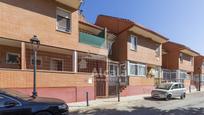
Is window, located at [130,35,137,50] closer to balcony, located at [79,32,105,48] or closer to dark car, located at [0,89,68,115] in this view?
balcony, located at [79,32,105,48]

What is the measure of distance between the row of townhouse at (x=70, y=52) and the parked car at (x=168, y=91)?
326 cm

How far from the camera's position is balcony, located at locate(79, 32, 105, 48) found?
23.6m

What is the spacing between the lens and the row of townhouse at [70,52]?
17.8 metres

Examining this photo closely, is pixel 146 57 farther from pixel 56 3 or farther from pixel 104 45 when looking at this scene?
pixel 56 3

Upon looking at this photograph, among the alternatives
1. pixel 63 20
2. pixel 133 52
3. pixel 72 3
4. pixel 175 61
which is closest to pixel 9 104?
pixel 63 20

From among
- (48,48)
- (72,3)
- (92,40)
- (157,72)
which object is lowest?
(157,72)

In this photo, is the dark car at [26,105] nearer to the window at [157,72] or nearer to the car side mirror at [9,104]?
the car side mirror at [9,104]

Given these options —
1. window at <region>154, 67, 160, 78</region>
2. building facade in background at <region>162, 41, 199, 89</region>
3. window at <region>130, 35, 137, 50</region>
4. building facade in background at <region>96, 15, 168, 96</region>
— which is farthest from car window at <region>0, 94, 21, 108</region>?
building facade in background at <region>162, 41, 199, 89</region>

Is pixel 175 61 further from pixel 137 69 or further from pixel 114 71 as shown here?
pixel 114 71

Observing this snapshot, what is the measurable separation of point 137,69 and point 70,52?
11.5 metres

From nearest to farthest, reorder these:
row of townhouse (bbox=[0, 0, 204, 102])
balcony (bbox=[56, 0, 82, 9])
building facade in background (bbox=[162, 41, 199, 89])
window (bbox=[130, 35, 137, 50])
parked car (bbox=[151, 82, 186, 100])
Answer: row of townhouse (bbox=[0, 0, 204, 102])
balcony (bbox=[56, 0, 82, 9])
parked car (bbox=[151, 82, 186, 100])
window (bbox=[130, 35, 137, 50])
building facade in background (bbox=[162, 41, 199, 89])

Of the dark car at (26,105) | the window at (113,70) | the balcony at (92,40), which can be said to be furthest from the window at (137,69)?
the dark car at (26,105)

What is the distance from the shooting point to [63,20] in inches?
856

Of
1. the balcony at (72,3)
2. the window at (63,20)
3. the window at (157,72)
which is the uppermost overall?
the balcony at (72,3)
